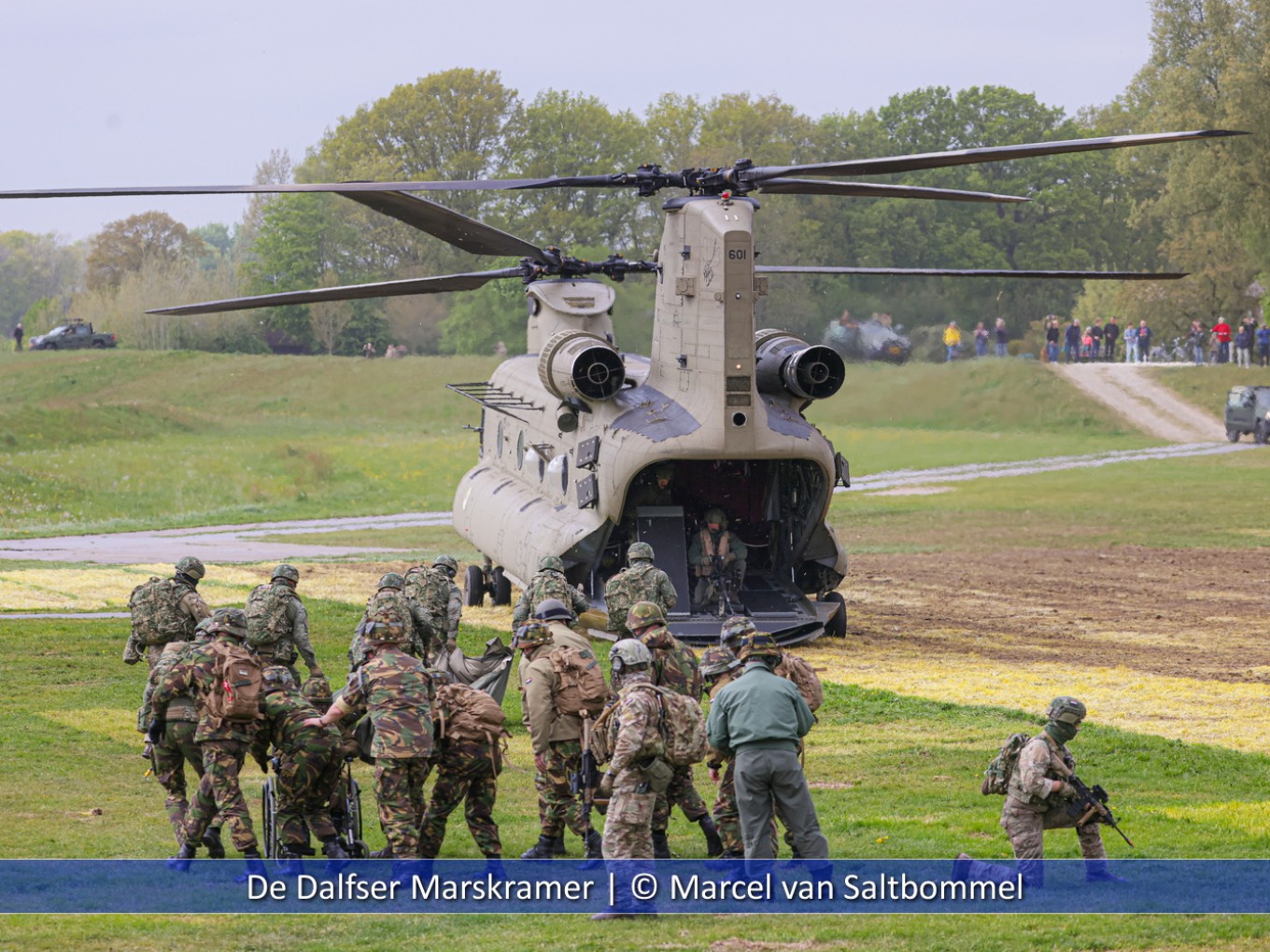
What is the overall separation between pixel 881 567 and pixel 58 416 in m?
36.0

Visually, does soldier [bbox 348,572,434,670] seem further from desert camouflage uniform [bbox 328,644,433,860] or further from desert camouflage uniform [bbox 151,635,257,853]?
desert camouflage uniform [bbox 151,635,257,853]

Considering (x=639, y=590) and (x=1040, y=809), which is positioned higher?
(x=639, y=590)

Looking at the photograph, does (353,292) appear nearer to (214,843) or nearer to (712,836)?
(214,843)

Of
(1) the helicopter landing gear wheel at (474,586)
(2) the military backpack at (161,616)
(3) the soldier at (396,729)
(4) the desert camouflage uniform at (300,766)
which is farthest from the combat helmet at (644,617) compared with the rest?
(1) the helicopter landing gear wheel at (474,586)

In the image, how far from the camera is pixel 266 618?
54.5 ft

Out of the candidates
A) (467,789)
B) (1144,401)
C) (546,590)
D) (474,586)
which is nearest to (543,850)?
(467,789)

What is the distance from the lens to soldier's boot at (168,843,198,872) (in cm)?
1259

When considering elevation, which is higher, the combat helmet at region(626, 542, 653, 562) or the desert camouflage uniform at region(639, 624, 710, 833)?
the combat helmet at region(626, 542, 653, 562)

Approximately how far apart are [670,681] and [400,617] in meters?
2.19

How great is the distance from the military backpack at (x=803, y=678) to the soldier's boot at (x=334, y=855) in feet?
11.9

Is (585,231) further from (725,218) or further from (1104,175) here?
(725,218)

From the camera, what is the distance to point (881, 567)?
35312mm

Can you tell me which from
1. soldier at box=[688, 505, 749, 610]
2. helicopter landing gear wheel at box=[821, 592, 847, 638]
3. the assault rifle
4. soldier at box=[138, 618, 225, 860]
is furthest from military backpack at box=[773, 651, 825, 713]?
helicopter landing gear wheel at box=[821, 592, 847, 638]

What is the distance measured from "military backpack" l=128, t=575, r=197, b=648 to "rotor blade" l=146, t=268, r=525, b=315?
8139 mm
